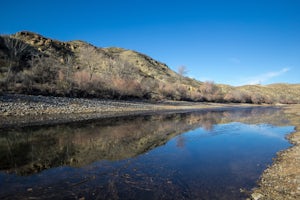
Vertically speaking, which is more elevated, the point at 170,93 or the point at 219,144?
the point at 170,93

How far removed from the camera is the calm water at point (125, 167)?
7234 millimetres

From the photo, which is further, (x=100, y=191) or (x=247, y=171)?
(x=247, y=171)

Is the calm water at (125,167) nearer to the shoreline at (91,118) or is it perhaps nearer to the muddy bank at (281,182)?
the muddy bank at (281,182)

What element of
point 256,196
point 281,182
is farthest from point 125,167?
point 281,182

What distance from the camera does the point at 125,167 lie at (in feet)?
32.6

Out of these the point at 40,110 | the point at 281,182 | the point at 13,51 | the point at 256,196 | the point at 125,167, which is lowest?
the point at 125,167

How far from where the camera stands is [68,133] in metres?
17.6

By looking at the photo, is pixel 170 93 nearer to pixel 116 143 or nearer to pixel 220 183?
pixel 116 143

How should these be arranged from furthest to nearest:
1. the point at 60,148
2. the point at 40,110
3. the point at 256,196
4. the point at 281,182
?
1. the point at 40,110
2. the point at 60,148
3. the point at 281,182
4. the point at 256,196

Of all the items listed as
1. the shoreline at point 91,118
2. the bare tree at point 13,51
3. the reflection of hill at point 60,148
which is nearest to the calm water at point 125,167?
the reflection of hill at point 60,148

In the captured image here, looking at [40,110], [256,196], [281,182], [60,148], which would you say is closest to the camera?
[256,196]

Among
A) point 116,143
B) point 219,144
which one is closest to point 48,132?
point 116,143

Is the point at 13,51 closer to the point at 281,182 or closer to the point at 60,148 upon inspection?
the point at 60,148

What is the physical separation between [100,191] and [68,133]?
11553 mm
